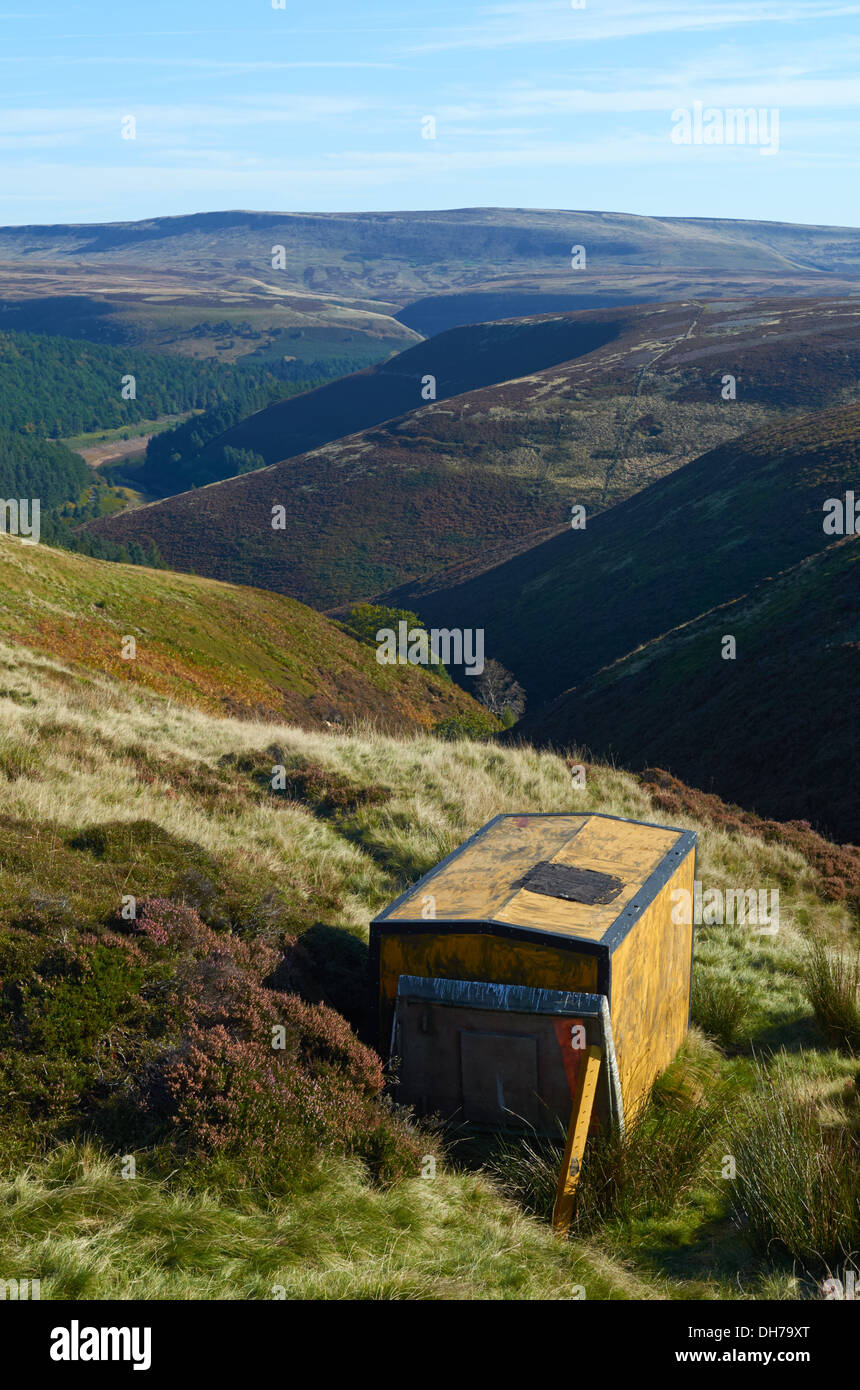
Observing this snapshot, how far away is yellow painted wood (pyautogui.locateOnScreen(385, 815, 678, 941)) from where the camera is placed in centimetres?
757

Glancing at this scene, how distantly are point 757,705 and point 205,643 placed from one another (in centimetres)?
1728

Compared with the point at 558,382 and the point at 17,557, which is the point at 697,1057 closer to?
the point at 17,557

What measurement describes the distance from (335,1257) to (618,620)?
2062 inches

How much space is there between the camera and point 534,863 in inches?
345

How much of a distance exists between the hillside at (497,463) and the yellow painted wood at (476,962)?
2735 inches

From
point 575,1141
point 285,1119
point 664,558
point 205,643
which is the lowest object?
point 575,1141

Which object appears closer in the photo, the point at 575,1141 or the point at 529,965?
the point at 575,1141

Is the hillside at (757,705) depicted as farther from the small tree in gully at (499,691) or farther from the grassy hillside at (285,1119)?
the small tree in gully at (499,691)

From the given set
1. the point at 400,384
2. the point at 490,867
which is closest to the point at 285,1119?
the point at 490,867

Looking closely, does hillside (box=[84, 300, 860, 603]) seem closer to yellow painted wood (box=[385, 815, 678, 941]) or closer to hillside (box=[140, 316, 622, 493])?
hillside (box=[140, 316, 622, 493])

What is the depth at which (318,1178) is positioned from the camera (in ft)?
19.8

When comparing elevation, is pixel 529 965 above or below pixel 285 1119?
above

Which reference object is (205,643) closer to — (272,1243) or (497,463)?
(272,1243)
